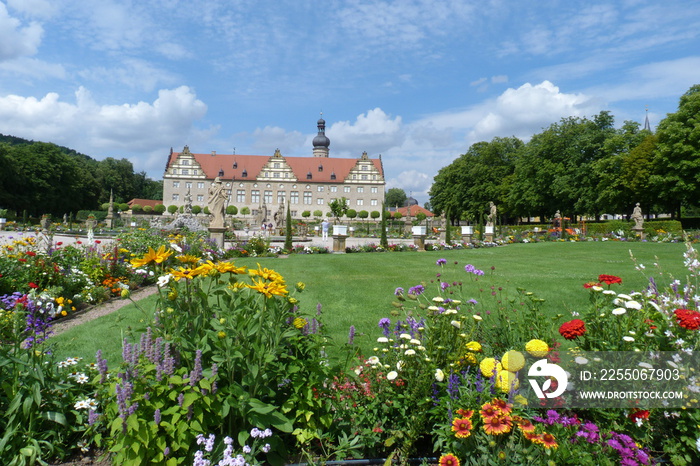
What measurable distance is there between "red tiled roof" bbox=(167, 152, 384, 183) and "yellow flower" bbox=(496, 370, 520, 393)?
70231 millimetres

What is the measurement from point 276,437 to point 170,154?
74.9 metres

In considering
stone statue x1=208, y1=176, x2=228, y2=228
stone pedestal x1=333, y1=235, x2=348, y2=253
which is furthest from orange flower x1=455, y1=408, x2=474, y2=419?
stone pedestal x1=333, y1=235, x2=348, y2=253

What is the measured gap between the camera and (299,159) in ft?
242

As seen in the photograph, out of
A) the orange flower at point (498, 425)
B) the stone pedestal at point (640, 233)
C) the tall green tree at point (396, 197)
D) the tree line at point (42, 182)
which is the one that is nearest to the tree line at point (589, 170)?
the stone pedestal at point (640, 233)

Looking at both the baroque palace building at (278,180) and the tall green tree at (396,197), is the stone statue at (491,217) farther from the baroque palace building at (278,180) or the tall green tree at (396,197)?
the tall green tree at (396,197)

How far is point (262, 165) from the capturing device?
71.5 metres

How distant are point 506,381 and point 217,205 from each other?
51.7 ft

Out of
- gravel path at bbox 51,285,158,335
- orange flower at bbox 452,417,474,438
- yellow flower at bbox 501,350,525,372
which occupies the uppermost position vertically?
yellow flower at bbox 501,350,525,372

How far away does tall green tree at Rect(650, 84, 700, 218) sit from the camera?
25.9 meters

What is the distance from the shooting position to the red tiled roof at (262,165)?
2761 inches

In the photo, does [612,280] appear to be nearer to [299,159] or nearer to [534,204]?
[534,204]

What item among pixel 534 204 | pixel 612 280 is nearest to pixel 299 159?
pixel 534 204

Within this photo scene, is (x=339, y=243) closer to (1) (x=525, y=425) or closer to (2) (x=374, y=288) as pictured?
(2) (x=374, y=288)

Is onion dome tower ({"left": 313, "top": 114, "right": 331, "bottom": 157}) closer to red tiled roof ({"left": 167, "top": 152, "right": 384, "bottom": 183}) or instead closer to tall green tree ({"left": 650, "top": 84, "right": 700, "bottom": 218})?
red tiled roof ({"left": 167, "top": 152, "right": 384, "bottom": 183})
